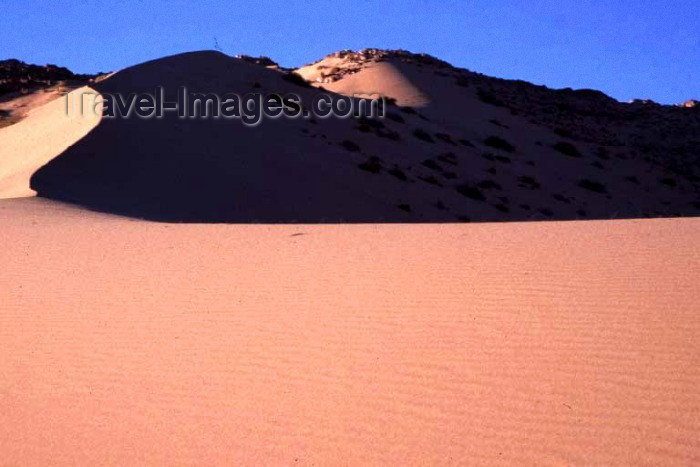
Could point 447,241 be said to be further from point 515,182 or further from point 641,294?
point 515,182

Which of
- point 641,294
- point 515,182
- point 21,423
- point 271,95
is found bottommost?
point 21,423

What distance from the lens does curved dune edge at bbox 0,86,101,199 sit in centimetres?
1638

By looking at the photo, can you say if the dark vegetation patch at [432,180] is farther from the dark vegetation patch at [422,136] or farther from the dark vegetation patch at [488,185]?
the dark vegetation patch at [422,136]

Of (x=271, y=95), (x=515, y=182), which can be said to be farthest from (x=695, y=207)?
(x=271, y=95)

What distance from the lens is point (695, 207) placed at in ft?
94.3

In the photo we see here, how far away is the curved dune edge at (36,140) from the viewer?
1638 centimetres

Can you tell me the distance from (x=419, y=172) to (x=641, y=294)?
17784mm

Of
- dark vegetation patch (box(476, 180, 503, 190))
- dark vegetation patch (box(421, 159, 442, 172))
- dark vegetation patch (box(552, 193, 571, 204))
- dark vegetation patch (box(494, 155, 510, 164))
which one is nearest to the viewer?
dark vegetation patch (box(476, 180, 503, 190))

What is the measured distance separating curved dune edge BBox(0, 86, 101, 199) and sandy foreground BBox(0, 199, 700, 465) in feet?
30.0

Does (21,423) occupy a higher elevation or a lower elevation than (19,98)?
lower

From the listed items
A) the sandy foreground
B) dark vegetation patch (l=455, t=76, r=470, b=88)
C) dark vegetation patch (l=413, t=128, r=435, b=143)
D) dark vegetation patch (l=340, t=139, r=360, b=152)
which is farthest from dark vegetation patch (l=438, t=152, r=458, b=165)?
the sandy foreground

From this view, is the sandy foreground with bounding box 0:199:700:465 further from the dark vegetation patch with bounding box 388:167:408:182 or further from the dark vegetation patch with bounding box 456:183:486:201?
the dark vegetation patch with bounding box 456:183:486:201

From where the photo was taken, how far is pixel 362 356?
473 cm

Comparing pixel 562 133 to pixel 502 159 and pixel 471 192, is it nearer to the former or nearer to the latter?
pixel 502 159
